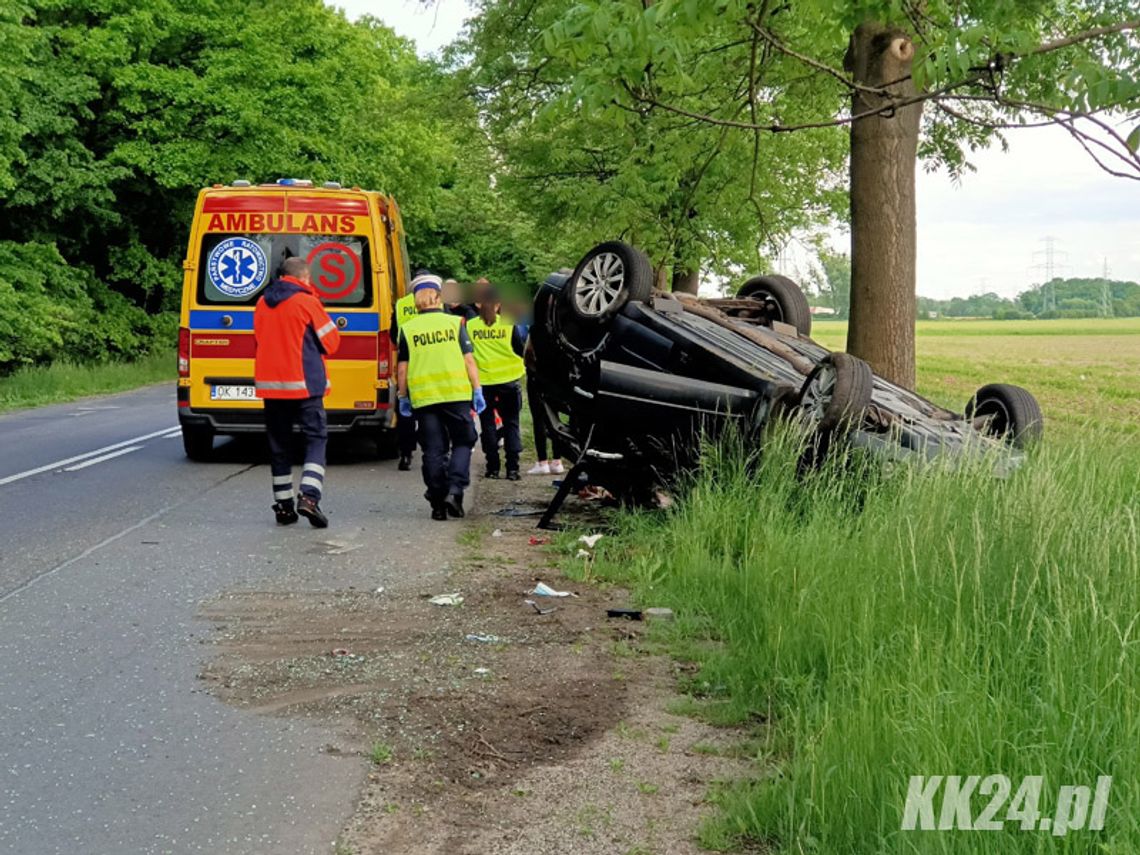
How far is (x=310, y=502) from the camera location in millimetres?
9688

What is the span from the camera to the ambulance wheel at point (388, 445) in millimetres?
14302

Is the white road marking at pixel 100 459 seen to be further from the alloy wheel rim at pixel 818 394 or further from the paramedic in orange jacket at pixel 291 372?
the alloy wheel rim at pixel 818 394

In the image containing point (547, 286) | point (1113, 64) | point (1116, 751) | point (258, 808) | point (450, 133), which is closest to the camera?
point (1116, 751)

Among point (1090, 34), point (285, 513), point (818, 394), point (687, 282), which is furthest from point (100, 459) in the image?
point (687, 282)

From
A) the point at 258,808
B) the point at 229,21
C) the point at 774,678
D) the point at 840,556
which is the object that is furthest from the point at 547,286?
the point at 229,21

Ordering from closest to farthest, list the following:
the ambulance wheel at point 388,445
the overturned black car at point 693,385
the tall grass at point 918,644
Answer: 1. the tall grass at point 918,644
2. the overturned black car at point 693,385
3. the ambulance wheel at point 388,445

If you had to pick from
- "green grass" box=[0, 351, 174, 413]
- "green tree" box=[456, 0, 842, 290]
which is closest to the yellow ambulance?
"green tree" box=[456, 0, 842, 290]

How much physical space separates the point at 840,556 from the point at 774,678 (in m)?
1.06

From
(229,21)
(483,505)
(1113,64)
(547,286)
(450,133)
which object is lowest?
(483,505)

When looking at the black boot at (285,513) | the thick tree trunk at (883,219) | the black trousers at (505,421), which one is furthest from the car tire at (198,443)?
the thick tree trunk at (883,219)

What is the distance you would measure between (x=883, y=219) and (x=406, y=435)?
524cm

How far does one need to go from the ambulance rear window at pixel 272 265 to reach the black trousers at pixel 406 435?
1248mm

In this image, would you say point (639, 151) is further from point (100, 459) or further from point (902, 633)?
point (902, 633)

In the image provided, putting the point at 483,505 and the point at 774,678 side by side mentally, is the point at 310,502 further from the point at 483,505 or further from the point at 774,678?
the point at 774,678
